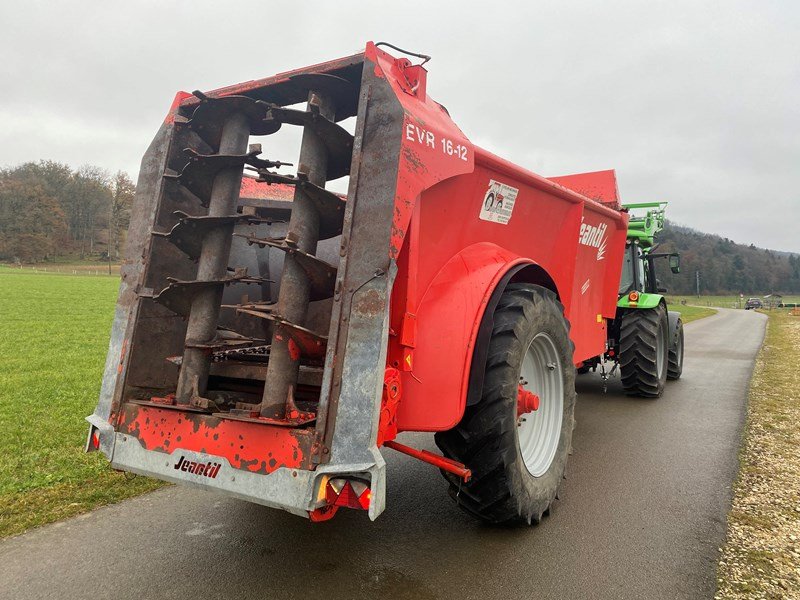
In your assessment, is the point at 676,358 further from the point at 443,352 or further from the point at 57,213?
the point at 57,213

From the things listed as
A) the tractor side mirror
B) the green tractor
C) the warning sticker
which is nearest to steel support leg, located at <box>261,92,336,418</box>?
the warning sticker

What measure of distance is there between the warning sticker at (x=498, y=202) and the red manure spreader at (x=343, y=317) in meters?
0.01

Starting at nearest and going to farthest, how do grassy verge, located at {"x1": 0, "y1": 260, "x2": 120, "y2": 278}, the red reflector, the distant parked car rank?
the red reflector
grassy verge, located at {"x1": 0, "y1": 260, "x2": 120, "y2": 278}
the distant parked car

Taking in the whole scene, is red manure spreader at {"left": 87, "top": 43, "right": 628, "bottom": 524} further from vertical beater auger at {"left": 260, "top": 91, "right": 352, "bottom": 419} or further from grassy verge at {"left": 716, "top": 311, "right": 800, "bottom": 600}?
grassy verge at {"left": 716, "top": 311, "right": 800, "bottom": 600}

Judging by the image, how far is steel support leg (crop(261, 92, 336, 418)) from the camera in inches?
103

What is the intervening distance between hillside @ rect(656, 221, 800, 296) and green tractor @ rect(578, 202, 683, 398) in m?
65.9

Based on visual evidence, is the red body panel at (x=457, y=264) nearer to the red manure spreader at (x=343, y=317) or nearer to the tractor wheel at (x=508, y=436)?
the red manure spreader at (x=343, y=317)

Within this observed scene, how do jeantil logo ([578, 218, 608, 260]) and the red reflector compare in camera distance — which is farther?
jeantil logo ([578, 218, 608, 260])

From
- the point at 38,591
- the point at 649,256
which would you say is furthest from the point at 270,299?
the point at 649,256

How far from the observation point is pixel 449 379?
8.34 feet

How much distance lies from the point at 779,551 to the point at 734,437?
2630 mm

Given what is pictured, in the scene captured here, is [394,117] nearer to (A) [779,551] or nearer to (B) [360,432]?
(B) [360,432]

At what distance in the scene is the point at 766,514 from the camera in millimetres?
3350

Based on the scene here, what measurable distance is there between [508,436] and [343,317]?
1100mm
